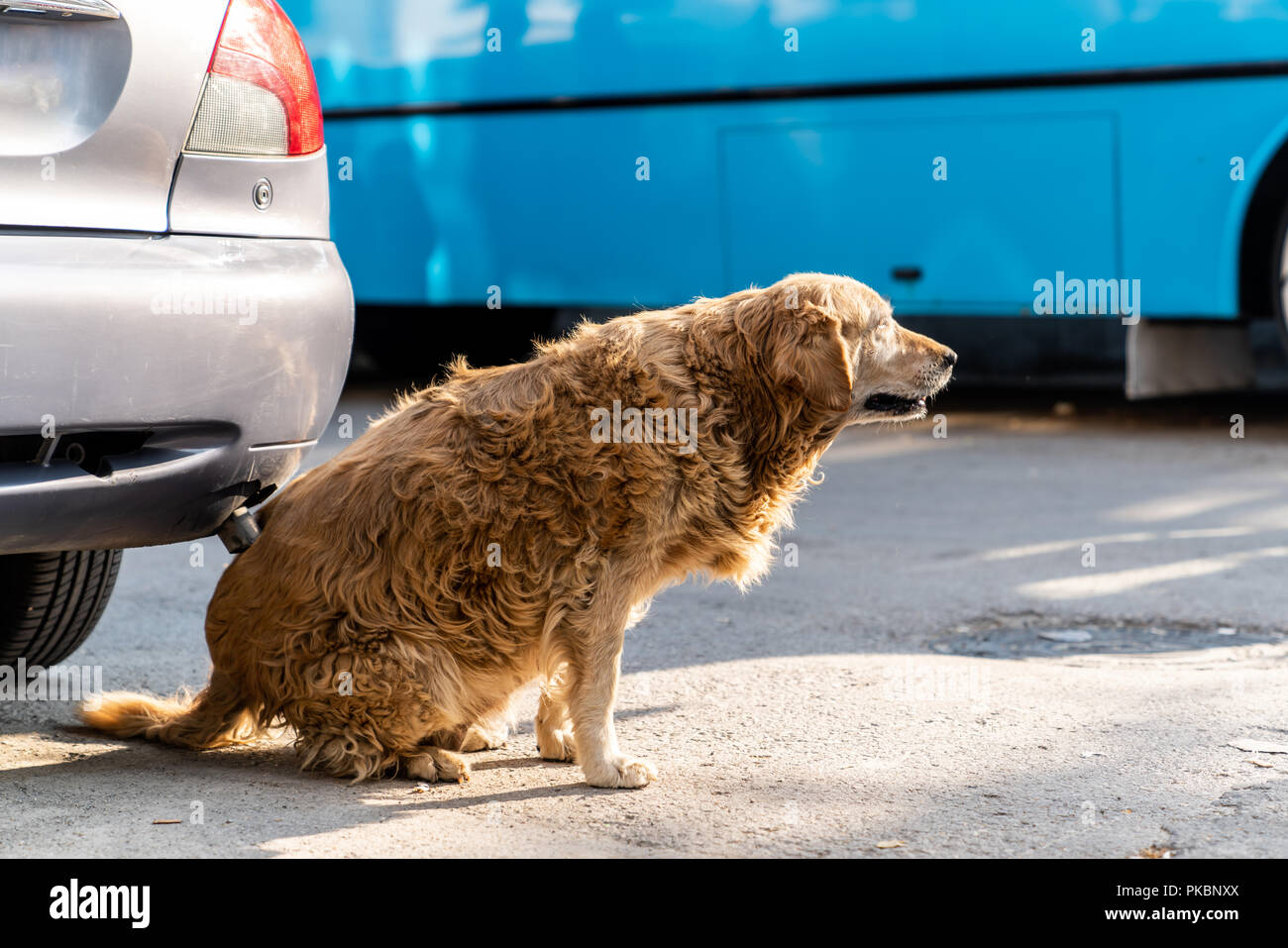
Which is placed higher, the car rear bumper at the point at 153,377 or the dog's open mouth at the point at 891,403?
the car rear bumper at the point at 153,377

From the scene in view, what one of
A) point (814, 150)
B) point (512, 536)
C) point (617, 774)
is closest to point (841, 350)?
point (512, 536)

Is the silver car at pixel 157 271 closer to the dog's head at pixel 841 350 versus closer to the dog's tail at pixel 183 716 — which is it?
the dog's tail at pixel 183 716

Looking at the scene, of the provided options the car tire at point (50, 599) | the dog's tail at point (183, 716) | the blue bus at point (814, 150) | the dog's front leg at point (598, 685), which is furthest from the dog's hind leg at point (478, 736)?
the blue bus at point (814, 150)

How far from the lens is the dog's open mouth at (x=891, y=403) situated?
13.3ft

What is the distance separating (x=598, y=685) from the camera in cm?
353

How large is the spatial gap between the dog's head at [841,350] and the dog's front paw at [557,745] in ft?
3.45

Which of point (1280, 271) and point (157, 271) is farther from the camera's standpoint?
point (1280, 271)

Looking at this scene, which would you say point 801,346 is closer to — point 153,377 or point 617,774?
point 617,774

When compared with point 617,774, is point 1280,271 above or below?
above

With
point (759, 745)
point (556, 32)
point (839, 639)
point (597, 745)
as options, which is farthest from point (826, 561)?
point (556, 32)

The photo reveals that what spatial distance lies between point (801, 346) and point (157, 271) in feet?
4.98

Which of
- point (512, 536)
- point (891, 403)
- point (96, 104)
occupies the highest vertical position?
point (96, 104)

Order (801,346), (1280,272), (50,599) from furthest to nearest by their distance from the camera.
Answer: (1280,272) → (50,599) → (801,346)

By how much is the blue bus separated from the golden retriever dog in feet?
17.1
